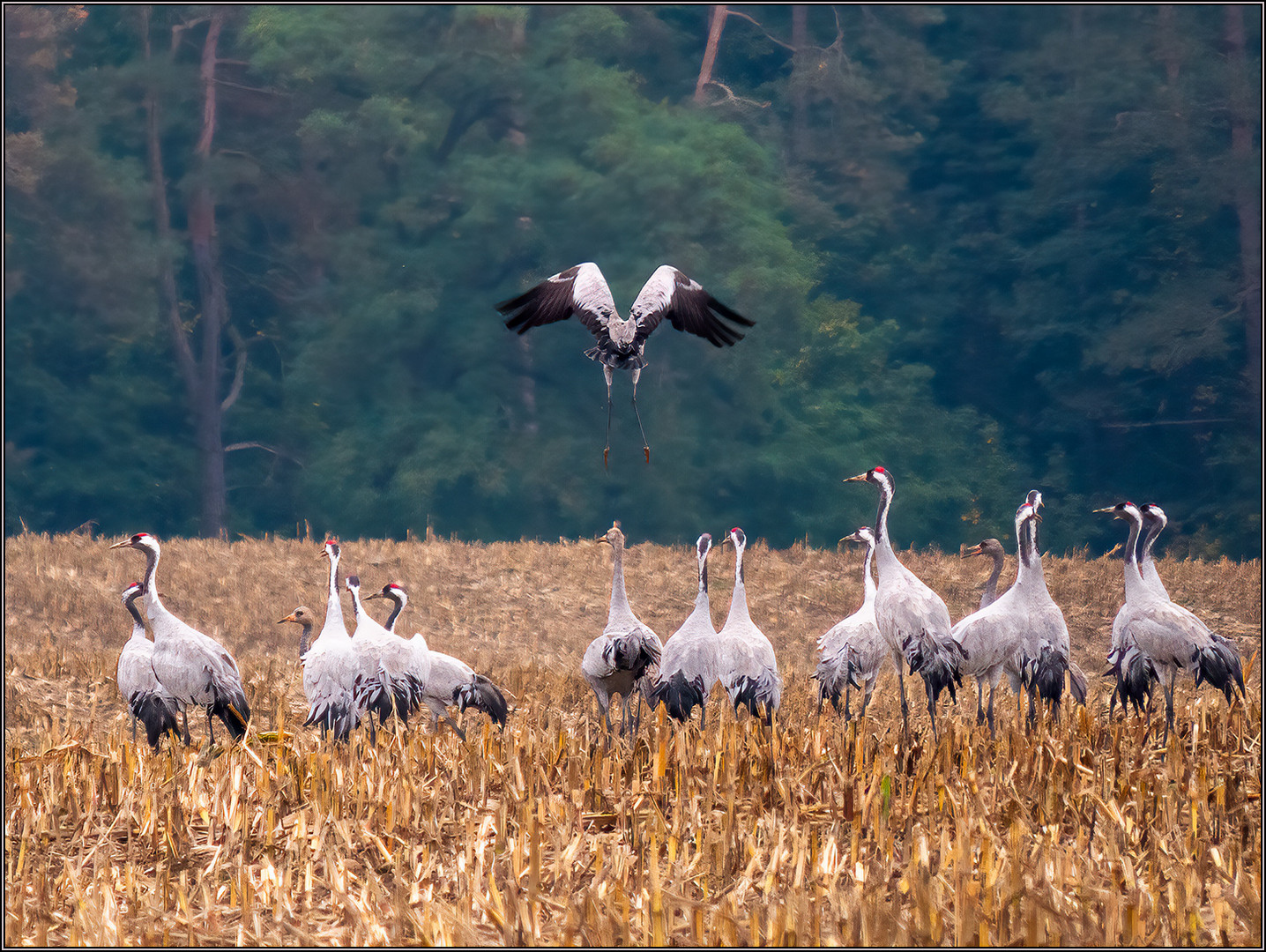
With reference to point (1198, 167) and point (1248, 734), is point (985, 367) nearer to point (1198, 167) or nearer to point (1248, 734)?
point (1198, 167)

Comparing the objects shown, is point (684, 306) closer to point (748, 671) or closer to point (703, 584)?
point (703, 584)

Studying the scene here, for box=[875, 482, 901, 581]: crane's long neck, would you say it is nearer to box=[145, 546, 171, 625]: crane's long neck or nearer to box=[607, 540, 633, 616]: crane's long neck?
box=[607, 540, 633, 616]: crane's long neck

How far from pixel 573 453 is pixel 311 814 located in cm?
2052

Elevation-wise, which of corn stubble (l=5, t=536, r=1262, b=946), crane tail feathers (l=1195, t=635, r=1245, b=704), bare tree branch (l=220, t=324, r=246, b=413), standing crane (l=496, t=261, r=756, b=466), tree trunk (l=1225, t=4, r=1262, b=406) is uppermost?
tree trunk (l=1225, t=4, r=1262, b=406)

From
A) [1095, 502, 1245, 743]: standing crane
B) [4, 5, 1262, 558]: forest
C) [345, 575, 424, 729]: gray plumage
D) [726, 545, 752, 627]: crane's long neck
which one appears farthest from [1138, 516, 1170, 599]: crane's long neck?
[4, 5, 1262, 558]: forest

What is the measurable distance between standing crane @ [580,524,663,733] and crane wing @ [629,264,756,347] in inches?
47.4

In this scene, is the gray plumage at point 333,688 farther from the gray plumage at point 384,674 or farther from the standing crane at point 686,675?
the standing crane at point 686,675

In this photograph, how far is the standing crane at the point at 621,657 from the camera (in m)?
7.09

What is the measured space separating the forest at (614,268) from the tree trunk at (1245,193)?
0.08m

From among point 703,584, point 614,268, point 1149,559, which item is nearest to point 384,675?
point 703,584

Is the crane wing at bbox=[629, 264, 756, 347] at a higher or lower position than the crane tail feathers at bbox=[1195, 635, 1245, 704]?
higher

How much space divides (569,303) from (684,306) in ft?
1.90

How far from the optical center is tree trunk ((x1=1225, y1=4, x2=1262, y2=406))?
23359mm

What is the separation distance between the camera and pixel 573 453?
997 inches
